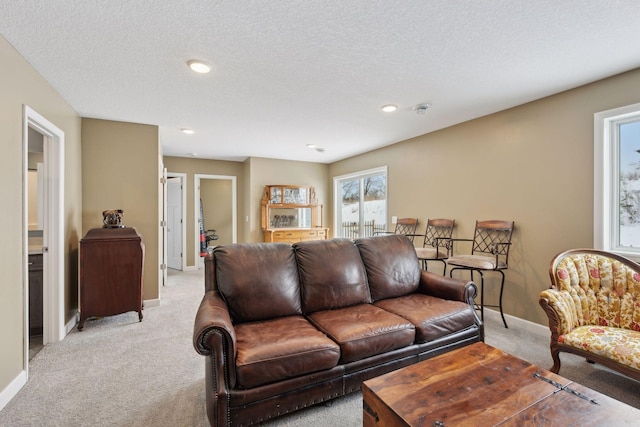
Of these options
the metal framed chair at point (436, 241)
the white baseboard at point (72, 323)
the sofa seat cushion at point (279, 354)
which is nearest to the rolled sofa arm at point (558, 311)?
the metal framed chair at point (436, 241)

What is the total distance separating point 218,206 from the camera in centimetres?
834

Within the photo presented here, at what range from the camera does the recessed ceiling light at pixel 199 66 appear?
2.27 meters

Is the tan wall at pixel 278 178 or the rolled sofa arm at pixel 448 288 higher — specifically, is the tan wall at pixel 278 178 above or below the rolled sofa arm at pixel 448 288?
above

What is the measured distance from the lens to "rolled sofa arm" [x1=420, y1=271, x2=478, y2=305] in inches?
95.3

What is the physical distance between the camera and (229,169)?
21.5ft

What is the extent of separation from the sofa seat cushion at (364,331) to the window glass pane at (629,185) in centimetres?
220

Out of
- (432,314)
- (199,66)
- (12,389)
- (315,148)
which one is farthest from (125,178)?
(432,314)

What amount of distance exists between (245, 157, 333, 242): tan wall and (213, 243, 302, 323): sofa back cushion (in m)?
3.74

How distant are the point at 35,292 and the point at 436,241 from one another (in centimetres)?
454

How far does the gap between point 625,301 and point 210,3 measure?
11.2 feet

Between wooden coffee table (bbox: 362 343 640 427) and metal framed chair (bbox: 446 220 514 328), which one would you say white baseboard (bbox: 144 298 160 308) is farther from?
metal framed chair (bbox: 446 220 514 328)

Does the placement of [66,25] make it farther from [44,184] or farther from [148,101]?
[44,184]

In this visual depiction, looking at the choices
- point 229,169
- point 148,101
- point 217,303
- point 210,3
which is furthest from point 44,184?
point 229,169

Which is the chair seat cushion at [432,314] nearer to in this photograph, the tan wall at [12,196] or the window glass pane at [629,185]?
the window glass pane at [629,185]
